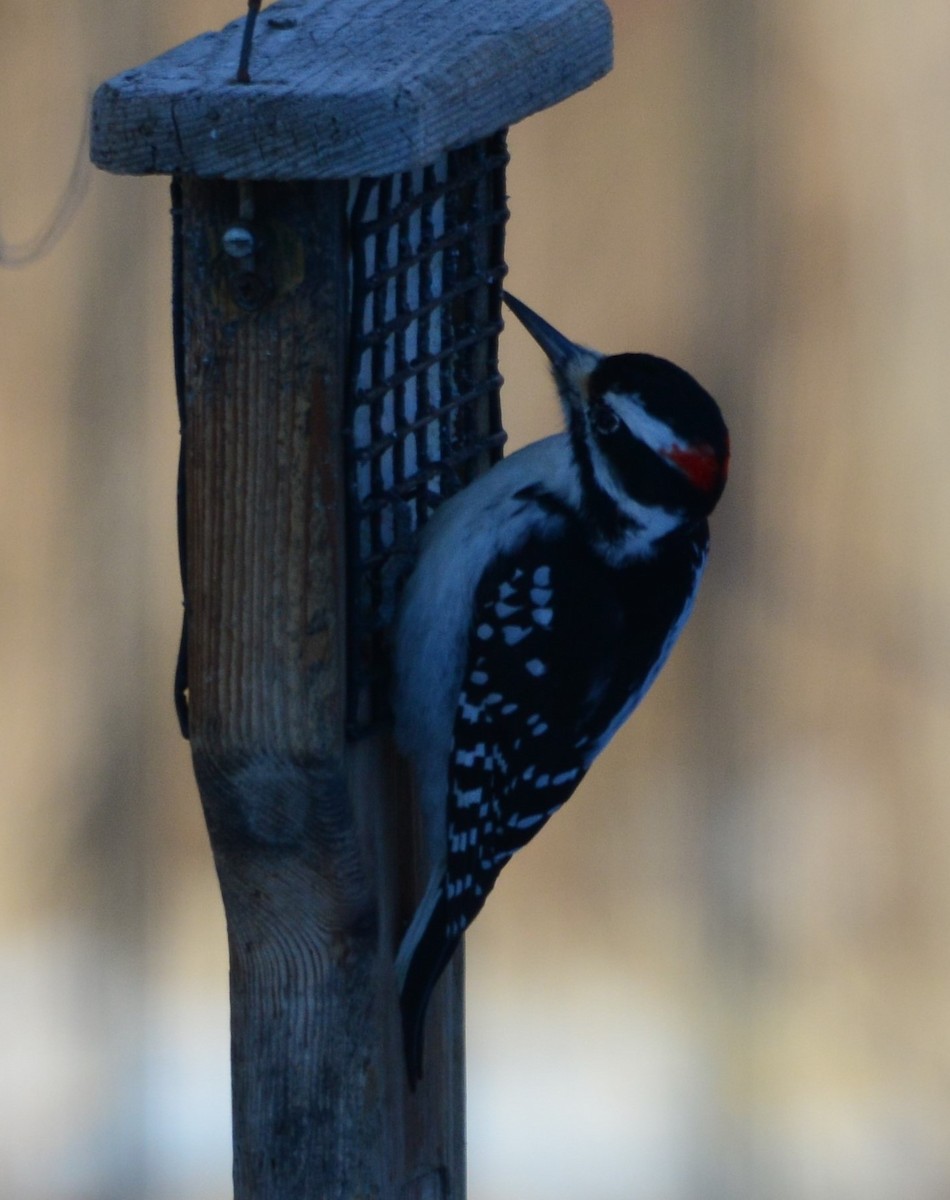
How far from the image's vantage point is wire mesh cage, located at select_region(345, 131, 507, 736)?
80.7 inches

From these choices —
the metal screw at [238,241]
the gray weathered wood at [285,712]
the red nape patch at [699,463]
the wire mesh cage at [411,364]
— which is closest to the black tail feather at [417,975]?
the gray weathered wood at [285,712]

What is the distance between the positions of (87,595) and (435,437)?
1402 millimetres

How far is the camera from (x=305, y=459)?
187cm

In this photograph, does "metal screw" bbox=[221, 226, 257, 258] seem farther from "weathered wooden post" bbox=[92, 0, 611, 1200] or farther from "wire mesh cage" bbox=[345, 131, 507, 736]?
"wire mesh cage" bbox=[345, 131, 507, 736]

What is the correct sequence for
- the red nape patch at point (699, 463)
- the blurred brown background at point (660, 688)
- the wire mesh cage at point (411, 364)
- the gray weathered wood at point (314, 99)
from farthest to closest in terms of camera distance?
1. the blurred brown background at point (660, 688)
2. the red nape patch at point (699, 463)
3. the wire mesh cage at point (411, 364)
4. the gray weathered wood at point (314, 99)

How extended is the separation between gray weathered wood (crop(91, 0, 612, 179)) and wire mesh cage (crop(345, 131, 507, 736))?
17cm

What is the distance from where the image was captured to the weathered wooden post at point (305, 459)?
1.68 meters

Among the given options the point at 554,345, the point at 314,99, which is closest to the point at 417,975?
the point at 554,345

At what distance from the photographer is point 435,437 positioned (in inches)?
98.1

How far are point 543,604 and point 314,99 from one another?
0.94 metres

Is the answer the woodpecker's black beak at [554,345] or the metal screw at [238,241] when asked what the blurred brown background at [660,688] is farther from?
the metal screw at [238,241]

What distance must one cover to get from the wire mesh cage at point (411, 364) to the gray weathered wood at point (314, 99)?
17 cm

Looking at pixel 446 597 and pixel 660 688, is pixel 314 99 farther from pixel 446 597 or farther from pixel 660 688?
pixel 660 688

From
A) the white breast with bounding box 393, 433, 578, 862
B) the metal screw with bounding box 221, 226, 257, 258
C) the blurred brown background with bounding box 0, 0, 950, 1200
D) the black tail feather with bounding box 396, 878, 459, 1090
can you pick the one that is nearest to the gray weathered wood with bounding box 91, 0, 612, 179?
the metal screw with bounding box 221, 226, 257, 258
